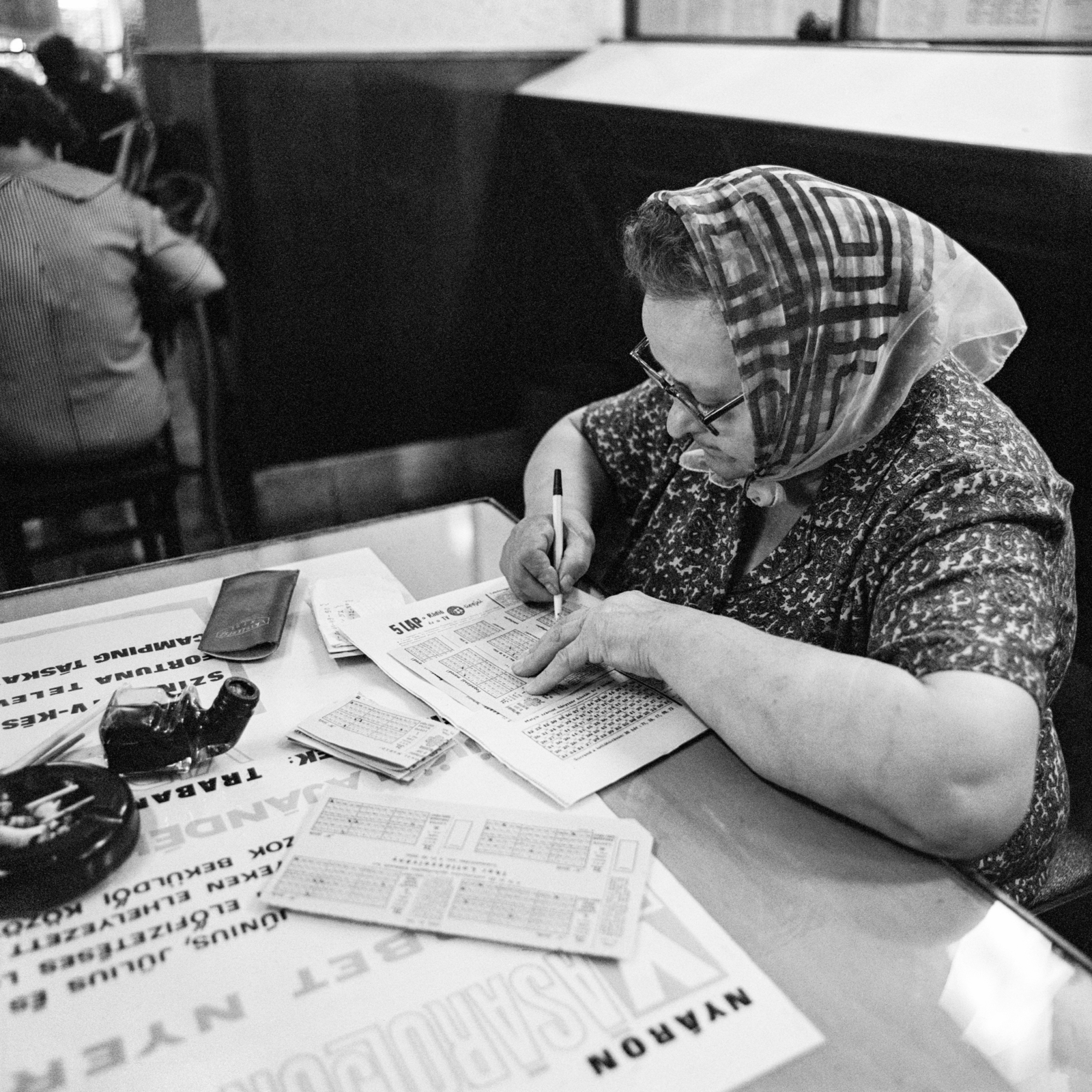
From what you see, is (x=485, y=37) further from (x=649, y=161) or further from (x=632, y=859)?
(x=632, y=859)

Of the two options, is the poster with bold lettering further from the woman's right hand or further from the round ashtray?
the woman's right hand

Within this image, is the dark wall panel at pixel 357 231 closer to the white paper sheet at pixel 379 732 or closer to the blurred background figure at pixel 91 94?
the blurred background figure at pixel 91 94

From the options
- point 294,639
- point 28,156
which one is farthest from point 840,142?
point 28,156

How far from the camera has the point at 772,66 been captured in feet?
9.27

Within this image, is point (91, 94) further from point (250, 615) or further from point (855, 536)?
point (855, 536)

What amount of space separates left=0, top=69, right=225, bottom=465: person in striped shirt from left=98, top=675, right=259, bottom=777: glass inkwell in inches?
65.3

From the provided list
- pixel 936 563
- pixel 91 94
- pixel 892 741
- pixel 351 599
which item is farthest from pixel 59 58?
pixel 892 741

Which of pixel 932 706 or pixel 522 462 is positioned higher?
pixel 932 706

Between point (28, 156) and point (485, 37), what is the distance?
165 centimetres

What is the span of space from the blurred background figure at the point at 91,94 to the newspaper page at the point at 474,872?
288cm

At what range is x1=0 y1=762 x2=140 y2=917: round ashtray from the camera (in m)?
0.85

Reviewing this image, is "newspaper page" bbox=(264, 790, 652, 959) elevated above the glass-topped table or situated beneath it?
elevated above

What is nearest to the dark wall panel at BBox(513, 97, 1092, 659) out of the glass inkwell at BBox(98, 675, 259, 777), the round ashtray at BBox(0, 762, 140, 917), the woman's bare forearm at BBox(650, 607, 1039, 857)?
the woman's bare forearm at BBox(650, 607, 1039, 857)

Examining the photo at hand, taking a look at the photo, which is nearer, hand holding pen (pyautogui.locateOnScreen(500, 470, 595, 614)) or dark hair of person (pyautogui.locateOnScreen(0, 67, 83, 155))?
hand holding pen (pyautogui.locateOnScreen(500, 470, 595, 614))
